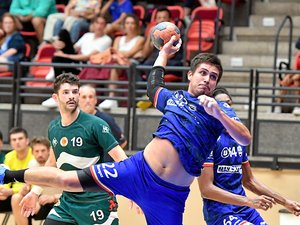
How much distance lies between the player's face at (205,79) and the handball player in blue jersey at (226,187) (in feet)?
1.47

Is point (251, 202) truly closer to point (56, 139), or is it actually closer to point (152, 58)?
point (56, 139)

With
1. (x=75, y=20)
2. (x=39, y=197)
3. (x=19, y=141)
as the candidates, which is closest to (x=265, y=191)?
(x=39, y=197)

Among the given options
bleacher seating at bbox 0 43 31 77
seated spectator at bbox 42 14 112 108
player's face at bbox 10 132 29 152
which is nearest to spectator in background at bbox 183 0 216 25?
seated spectator at bbox 42 14 112 108

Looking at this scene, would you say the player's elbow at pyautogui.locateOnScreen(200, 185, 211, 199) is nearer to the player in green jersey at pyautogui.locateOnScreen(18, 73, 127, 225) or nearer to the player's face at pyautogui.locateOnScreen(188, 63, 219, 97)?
the player's face at pyautogui.locateOnScreen(188, 63, 219, 97)

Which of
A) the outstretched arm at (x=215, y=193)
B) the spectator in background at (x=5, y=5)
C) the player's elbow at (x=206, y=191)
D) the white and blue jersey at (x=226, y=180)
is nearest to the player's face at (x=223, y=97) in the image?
the white and blue jersey at (x=226, y=180)

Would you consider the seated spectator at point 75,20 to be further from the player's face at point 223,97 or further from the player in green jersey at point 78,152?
the player's face at point 223,97

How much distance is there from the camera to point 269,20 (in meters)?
15.4

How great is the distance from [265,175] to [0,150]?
10.8 feet

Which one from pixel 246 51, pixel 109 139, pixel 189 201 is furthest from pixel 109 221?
pixel 246 51

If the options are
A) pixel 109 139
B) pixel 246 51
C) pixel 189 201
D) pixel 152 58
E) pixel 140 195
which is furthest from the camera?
pixel 246 51

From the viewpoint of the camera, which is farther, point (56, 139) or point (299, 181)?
point (299, 181)

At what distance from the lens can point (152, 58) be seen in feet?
45.7

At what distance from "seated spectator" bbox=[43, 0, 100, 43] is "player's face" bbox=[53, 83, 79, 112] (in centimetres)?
662

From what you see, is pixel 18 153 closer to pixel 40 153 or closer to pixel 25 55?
pixel 40 153
